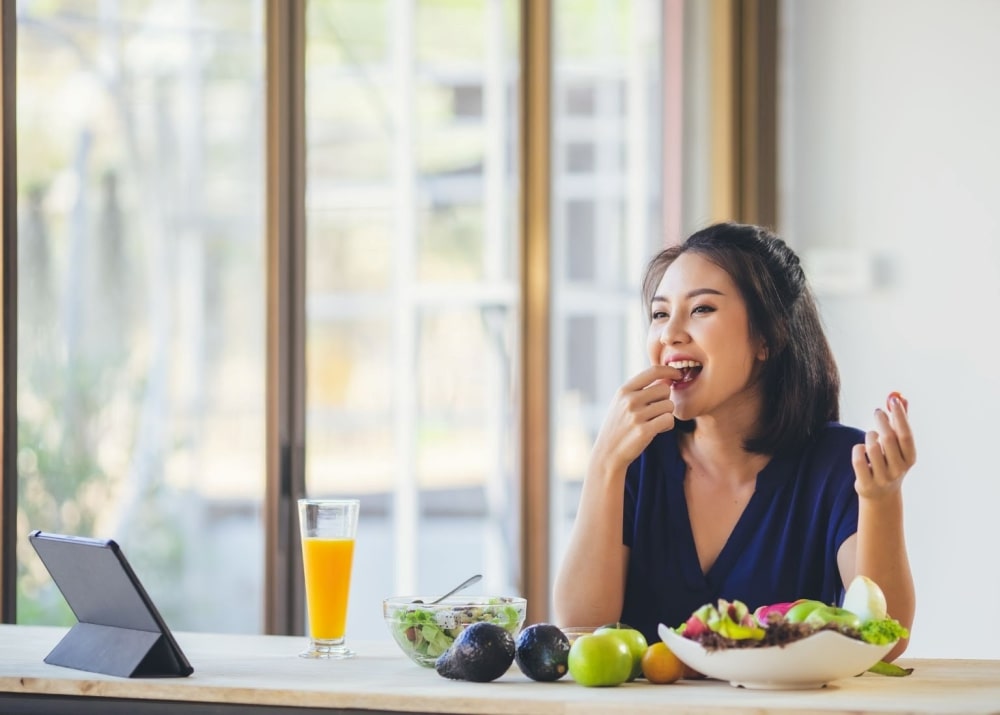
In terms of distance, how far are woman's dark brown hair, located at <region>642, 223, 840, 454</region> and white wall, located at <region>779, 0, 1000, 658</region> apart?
5.06 ft

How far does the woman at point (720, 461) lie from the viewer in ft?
6.63

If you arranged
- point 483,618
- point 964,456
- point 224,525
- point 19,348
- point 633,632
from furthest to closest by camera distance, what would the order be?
point 964,456, point 224,525, point 19,348, point 483,618, point 633,632

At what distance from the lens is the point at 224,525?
3301mm

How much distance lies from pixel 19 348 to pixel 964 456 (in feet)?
7.83

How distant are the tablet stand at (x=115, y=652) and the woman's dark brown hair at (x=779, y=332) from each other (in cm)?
97

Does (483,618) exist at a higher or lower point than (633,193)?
lower

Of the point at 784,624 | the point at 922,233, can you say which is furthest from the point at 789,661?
the point at 922,233

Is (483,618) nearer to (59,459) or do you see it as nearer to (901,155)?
(59,459)

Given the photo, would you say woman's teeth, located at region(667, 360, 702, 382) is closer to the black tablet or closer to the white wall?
the black tablet

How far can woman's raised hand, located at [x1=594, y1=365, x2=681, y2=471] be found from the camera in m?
1.98

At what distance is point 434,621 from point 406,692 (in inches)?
7.9

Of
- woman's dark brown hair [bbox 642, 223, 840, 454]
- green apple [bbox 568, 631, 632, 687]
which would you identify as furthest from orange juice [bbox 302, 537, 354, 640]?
woman's dark brown hair [bbox 642, 223, 840, 454]

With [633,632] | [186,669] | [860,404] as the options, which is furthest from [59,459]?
[860,404]

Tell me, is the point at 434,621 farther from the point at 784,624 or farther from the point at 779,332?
the point at 779,332
